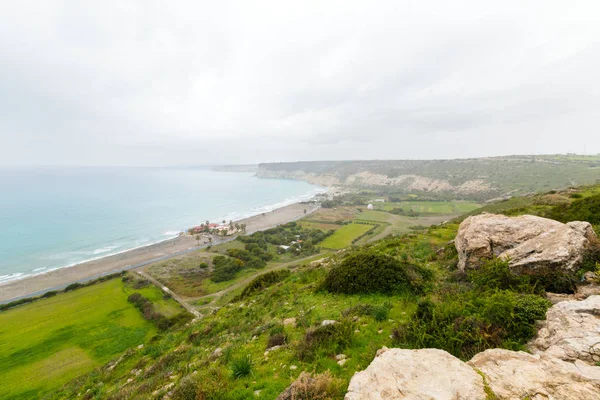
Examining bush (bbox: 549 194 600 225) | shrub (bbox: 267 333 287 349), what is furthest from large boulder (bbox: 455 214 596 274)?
shrub (bbox: 267 333 287 349)

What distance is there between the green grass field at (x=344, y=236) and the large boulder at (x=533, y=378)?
70.9 m

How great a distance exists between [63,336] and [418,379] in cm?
4863

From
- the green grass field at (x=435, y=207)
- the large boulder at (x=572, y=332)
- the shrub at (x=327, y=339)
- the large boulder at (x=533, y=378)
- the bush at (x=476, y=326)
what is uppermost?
the large boulder at (x=533, y=378)

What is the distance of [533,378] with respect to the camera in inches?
163

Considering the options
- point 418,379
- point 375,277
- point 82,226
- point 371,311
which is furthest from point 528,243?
point 82,226

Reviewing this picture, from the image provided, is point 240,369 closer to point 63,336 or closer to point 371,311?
point 371,311

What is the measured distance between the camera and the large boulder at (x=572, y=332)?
4797 millimetres

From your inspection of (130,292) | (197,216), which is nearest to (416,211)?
(197,216)

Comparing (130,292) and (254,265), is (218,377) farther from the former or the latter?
(254,265)

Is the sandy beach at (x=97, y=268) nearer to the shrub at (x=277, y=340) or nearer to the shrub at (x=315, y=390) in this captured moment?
the shrub at (x=277, y=340)

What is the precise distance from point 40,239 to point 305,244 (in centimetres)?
9246

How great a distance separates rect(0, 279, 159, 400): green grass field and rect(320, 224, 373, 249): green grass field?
49.0m

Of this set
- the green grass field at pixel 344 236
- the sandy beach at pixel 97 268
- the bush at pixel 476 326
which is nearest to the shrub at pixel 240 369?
the bush at pixel 476 326

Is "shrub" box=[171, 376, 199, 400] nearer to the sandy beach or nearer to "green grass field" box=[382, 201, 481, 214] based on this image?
the sandy beach
